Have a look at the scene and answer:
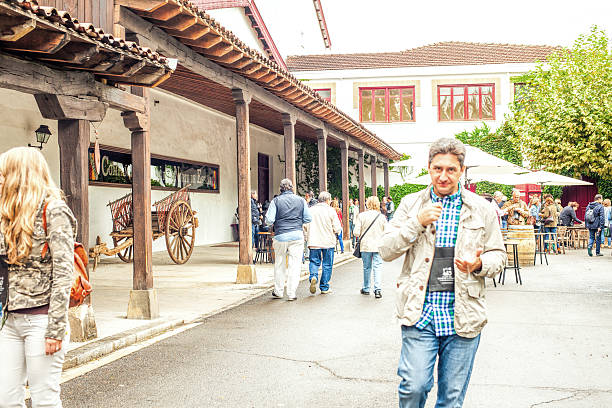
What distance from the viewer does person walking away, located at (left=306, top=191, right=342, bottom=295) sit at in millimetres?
10719

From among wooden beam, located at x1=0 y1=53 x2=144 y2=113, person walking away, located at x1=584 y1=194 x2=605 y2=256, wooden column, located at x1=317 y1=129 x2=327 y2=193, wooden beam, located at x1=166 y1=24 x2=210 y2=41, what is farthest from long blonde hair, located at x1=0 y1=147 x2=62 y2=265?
person walking away, located at x1=584 y1=194 x2=605 y2=256

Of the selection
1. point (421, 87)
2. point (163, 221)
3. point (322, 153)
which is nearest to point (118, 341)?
point (163, 221)

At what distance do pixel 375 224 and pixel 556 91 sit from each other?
58.6ft

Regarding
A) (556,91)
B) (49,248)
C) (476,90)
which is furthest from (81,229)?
(476,90)

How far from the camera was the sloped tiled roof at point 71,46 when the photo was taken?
198 inches

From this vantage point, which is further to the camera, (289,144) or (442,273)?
(289,144)

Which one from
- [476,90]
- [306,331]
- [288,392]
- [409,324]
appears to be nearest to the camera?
[409,324]

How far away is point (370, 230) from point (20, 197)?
25.0ft

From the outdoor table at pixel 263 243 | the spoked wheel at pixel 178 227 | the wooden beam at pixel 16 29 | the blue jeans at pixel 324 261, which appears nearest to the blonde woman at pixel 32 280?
the wooden beam at pixel 16 29

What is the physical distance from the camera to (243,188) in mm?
12016

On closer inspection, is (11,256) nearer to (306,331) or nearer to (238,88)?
(306,331)

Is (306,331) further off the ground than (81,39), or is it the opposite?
(81,39)

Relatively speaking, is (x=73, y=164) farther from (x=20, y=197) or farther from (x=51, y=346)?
(x=51, y=346)

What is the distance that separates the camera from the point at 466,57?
33719 millimetres
